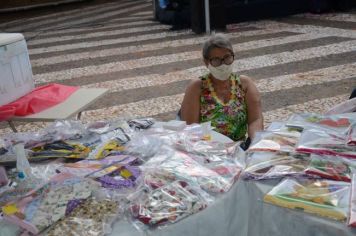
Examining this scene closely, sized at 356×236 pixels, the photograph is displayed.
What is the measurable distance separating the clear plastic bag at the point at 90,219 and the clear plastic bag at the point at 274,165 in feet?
1.79

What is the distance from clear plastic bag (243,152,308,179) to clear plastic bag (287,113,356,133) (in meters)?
0.27

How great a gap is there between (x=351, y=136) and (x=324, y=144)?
4.6 inches

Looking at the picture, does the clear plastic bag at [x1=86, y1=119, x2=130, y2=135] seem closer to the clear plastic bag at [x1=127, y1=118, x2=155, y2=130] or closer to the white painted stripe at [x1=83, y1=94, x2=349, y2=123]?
the clear plastic bag at [x1=127, y1=118, x2=155, y2=130]

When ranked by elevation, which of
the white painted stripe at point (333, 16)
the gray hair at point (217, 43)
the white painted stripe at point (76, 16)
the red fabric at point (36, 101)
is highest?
the gray hair at point (217, 43)

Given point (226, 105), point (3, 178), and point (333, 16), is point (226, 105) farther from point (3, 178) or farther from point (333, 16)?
point (333, 16)

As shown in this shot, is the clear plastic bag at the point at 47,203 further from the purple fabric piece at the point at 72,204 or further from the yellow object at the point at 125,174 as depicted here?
the yellow object at the point at 125,174

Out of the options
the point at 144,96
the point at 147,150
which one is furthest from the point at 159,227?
the point at 144,96

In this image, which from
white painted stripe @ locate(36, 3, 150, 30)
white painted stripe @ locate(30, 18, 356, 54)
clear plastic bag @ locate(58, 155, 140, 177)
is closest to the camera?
clear plastic bag @ locate(58, 155, 140, 177)

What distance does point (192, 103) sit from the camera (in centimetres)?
291

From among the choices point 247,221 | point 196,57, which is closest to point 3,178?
point 247,221

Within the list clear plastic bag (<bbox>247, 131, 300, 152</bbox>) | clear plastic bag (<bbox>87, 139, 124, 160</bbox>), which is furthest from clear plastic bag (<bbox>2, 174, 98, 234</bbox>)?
clear plastic bag (<bbox>247, 131, 300, 152</bbox>)

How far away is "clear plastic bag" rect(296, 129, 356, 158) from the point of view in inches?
73.5

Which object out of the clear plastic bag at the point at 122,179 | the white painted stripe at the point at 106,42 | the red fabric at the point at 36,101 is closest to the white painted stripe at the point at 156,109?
the red fabric at the point at 36,101

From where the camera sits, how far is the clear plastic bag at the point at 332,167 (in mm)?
1730
